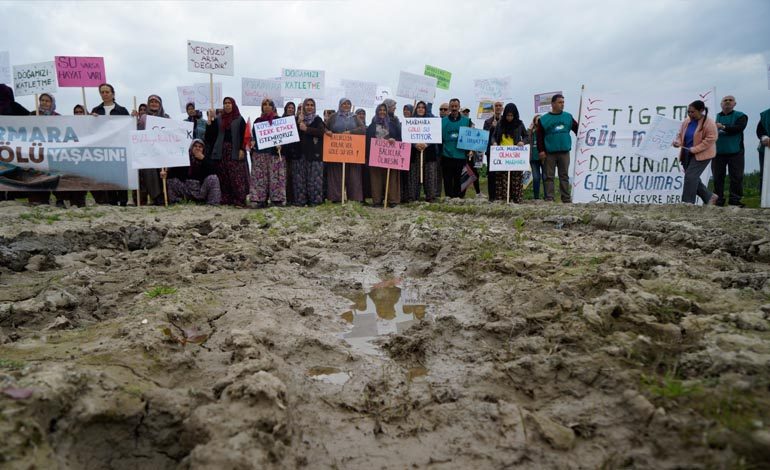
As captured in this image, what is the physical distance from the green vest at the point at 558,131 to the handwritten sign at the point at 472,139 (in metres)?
1.19

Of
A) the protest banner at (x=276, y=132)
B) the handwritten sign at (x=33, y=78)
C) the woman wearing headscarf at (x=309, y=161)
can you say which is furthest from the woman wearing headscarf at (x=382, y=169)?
the handwritten sign at (x=33, y=78)

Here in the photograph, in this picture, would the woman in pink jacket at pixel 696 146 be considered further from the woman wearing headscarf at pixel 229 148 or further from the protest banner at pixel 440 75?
the woman wearing headscarf at pixel 229 148

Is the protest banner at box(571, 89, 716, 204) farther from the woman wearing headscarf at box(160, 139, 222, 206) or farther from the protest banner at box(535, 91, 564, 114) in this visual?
the woman wearing headscarf at box(160, 139, 222, 206)

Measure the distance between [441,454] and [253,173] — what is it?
811cm

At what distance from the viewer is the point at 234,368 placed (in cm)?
217

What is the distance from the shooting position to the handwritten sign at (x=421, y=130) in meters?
9.35

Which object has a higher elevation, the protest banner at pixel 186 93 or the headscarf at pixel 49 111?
the protest banner at pixel 186 93

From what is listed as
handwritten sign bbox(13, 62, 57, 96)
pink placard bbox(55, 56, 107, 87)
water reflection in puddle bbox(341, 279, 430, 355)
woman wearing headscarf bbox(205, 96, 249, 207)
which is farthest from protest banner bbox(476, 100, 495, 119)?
handwritten sign bbox(13, 62, 57, 96)

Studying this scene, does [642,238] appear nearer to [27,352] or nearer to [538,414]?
[538,414]

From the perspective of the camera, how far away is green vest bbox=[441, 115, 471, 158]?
9716mm

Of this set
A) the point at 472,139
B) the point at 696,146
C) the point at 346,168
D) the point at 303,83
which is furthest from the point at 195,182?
the point at 696,146

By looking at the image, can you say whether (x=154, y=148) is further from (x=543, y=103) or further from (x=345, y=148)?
(x=543, y=103)

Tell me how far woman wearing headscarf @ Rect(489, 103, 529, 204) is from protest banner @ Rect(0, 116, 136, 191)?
22.3 ft

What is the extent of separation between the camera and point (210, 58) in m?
9.22
